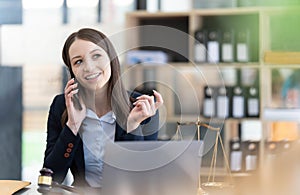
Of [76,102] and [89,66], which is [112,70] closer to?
[89,66]

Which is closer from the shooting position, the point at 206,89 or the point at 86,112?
the point at 86,112

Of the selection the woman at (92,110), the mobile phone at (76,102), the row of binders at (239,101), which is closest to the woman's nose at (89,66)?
the woman at (92,110)

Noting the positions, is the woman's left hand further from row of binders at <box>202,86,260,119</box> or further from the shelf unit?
row of binders at <box>202,86,260,119</box>

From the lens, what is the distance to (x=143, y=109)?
1.35 metres

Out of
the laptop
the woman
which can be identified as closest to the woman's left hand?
the woman

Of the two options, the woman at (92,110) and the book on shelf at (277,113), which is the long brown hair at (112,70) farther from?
the book on shelf at (277,113)

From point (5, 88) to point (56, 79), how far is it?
2516 millimetres

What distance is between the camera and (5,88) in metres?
2.88

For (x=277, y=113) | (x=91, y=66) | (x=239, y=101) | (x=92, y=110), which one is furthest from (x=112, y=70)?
Answer: (x=277, y=113)

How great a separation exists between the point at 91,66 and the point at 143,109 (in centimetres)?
17

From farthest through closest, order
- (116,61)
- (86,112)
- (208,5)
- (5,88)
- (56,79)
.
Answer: (56,79)
(208,5)
(5,88)
(86,112)
(116,61)

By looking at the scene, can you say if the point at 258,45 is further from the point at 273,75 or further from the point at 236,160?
the point at 236,160

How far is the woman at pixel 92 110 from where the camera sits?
1313 millimetres

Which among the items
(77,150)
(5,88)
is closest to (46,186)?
(77,150)
